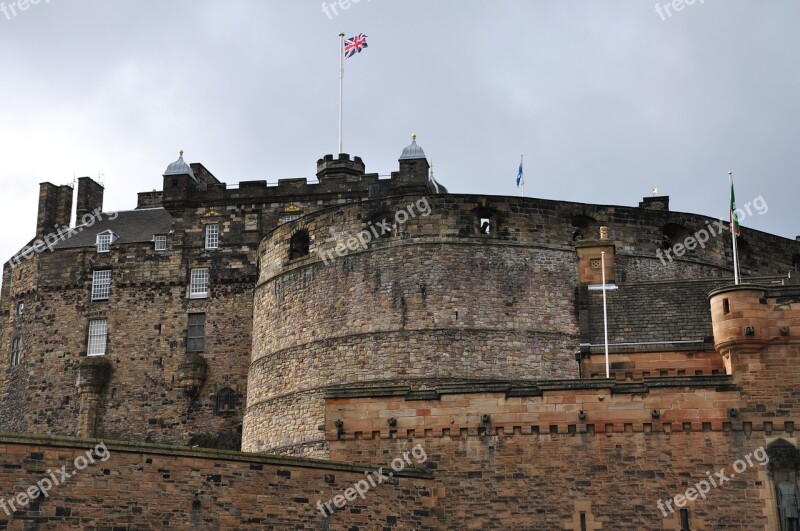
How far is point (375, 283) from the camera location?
35594mm

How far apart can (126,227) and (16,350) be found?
6530 mm

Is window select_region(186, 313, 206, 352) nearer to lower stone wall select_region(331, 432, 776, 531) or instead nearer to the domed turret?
the domed turret

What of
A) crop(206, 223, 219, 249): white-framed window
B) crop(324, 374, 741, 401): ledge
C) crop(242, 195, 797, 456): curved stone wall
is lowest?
crop(324, 374, 741, 401): ledge

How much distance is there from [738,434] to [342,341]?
561 inches

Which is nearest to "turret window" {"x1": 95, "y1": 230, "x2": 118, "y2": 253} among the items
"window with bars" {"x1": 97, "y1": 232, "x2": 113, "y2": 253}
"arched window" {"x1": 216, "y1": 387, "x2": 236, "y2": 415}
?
"window with bars" {"x1": 97, "y1": 232, "x2": 113, "y2": 253}

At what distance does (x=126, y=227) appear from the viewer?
167 feet

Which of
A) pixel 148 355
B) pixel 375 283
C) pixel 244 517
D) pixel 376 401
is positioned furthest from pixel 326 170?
pixel 244 517

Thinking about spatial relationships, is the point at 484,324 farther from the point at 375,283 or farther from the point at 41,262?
the point at 41,262

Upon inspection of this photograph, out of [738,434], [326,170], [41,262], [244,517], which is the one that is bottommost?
[244,517]

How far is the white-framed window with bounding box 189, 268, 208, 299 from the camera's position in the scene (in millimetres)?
45594

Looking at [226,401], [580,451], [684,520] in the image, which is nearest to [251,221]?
[226,401]

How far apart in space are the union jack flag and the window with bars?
36.8 ft

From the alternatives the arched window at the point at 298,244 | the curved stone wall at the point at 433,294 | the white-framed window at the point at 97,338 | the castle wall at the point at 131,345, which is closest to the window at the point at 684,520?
the curved stone wall at the point at 433,294

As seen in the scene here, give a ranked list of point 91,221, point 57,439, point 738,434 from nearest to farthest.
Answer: point 57,439
point 738,434
point 91,221
